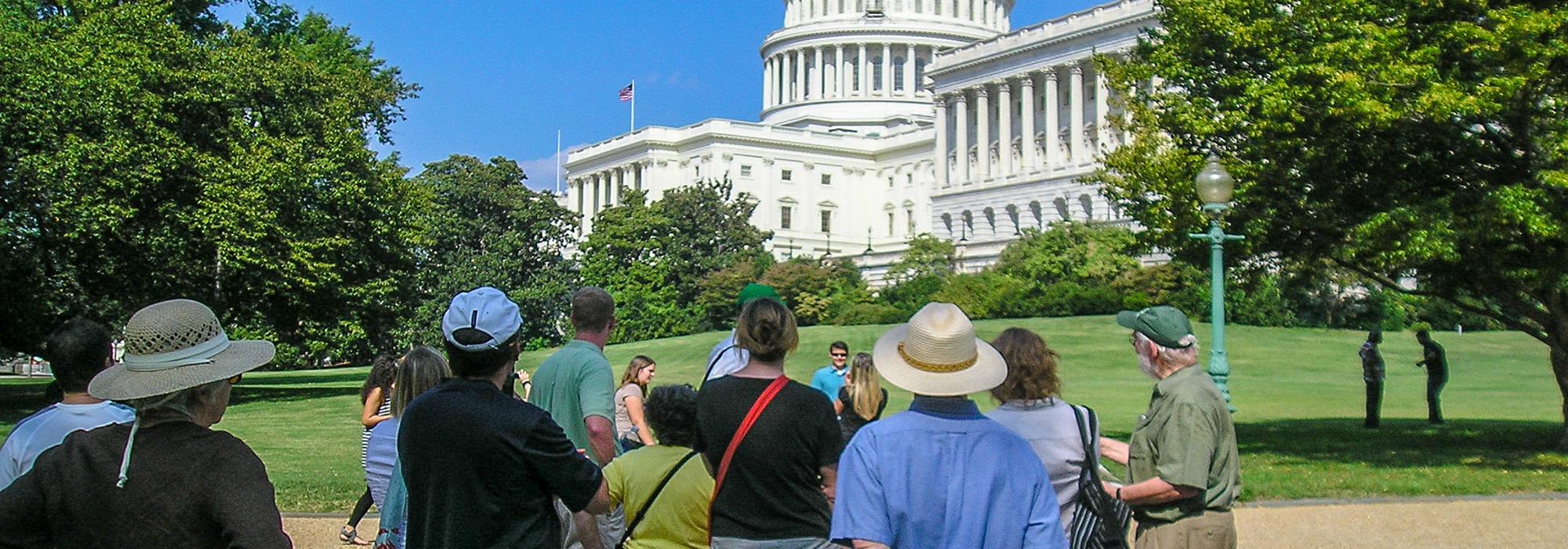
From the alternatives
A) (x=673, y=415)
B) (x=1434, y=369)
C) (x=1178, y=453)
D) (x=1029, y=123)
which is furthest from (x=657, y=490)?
(x=1029, y=123)

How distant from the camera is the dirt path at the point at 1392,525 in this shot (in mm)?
14430

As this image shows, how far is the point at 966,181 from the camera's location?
10406 centimetres

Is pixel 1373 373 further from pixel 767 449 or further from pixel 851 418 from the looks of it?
pixel 767 449

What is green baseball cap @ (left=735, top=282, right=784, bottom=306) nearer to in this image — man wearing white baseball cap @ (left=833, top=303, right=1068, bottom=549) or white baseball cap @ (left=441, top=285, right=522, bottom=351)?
white baseball cap @ (left=441, top=285, right=522, bottom=351)

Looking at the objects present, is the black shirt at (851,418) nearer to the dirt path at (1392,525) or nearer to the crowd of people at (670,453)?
the crowd of people at (670,453)

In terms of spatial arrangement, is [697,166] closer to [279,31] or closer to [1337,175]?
[279,31]

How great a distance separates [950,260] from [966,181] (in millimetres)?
21076

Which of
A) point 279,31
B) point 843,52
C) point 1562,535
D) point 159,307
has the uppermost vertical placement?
point 843,52

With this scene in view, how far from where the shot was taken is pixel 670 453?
6641mm

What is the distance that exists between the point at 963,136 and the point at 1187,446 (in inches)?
3905

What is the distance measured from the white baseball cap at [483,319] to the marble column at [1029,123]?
93.2 metres

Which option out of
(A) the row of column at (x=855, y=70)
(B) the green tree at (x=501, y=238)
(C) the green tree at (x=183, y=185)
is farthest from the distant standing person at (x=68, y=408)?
(A) the row of column at (x=855, y=70)

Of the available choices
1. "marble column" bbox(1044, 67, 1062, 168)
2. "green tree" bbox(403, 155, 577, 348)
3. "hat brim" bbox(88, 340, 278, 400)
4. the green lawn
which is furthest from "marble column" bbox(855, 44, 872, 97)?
"hat brim" bbox(88, 340, 278, 400)

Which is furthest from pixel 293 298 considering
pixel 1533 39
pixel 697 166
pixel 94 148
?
pixel 697 166
